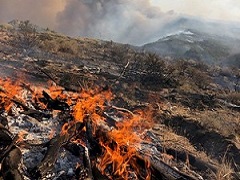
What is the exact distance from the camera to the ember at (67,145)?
5629 mm

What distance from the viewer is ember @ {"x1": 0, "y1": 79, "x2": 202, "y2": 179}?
563 cm

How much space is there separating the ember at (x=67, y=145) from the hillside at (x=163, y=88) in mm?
491

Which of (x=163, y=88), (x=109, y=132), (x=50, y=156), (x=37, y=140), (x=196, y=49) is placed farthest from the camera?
(x=196, y=49)

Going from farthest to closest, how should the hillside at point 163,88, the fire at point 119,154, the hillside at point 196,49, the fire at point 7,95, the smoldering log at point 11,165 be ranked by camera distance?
the hillside at point 196,49, the hillside at point 163,88, the fire at point 7,95, the fire at point 119,154, the smoldering log at point 11,165

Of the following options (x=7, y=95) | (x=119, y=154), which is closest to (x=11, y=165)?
(x=119, y=154)

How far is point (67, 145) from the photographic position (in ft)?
20.5

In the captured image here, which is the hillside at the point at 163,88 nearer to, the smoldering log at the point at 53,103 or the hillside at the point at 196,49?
the smoldering log at the point at 53,103

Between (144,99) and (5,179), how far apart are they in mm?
10037

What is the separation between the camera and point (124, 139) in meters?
6.90

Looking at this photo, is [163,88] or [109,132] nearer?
[109,132]

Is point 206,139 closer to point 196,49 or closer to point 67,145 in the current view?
point 67,145

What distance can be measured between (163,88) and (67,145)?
11.1m

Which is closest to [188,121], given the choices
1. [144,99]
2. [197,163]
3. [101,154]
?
[144,99]

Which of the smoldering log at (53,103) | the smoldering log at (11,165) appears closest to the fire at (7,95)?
the smoldering log at (53,103)
